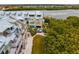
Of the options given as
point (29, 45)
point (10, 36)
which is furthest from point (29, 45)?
point (10, 36)

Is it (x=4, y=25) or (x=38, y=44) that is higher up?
(x=4, y=25)

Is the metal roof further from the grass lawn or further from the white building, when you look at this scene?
the grass lawn

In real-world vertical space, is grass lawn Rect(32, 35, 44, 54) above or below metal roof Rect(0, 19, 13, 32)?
below

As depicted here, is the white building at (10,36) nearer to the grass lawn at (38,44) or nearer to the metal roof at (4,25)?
the metal roof at (4,25)

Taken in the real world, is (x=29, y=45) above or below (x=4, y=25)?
below

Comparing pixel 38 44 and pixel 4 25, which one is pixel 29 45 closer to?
pixel 38 44

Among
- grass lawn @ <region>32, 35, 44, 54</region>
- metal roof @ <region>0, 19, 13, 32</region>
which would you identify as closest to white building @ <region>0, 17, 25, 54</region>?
metal roof @ <region>0, 19, 13, 32</region>

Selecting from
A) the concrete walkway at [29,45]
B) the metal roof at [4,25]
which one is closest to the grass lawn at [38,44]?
the concrete walkway at [29,45]

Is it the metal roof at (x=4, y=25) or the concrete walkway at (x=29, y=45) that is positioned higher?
the metal roof at (x=4, y=25)
